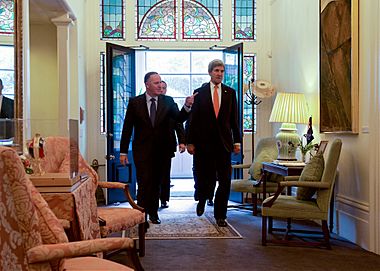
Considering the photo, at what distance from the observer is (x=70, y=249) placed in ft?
6.39

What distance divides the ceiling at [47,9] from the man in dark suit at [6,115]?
2153 millimetres

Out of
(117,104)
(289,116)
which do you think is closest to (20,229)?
(289,116)

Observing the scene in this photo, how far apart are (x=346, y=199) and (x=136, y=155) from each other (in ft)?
6.76

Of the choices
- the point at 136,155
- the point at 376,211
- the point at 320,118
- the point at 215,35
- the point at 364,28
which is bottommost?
the point at 376,211

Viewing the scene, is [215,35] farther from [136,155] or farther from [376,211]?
[376,211]

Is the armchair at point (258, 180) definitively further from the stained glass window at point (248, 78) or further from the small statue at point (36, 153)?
the small statue at point (36, 153)

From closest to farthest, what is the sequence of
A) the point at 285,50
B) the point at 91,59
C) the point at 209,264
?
the point at 209,264 → the point at 285,50 → the point at 91,59

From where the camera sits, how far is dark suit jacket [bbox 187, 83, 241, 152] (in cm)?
528

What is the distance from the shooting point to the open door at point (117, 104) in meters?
7.37

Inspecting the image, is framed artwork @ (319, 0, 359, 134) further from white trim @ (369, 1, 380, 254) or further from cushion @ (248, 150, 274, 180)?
cushion @ (248, 150, 274, 180)

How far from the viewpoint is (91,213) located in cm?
316

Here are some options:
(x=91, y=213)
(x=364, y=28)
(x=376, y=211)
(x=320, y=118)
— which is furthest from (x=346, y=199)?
(x=91, y=213)

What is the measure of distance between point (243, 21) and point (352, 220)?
14.3 feet

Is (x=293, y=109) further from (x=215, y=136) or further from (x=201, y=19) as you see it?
(x=201, y=19)
